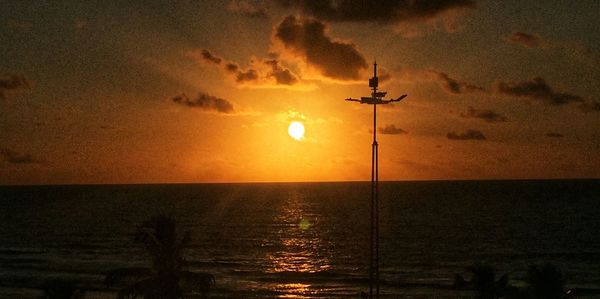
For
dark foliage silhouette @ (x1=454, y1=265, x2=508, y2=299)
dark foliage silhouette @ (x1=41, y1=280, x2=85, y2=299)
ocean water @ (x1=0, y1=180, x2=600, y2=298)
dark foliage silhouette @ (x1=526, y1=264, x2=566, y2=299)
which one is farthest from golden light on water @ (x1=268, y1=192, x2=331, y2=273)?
dark foliage silhouette @ (x1=41, y1=280, x2=85, y2=299)

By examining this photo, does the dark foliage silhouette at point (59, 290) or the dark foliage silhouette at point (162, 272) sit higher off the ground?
the dark foliage silhouette at point (162, 272)

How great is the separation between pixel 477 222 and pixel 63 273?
103 m

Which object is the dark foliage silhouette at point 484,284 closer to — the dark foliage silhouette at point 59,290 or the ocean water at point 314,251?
the dark foliage silhouette at point 59,290

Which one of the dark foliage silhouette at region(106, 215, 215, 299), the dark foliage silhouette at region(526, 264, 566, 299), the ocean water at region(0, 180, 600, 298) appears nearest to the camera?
the dark foliage silhouette at region(106, 215, 215, 299)

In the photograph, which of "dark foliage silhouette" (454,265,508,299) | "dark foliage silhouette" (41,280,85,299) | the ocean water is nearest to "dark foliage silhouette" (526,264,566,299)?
"dark foliage silhouette" (454,265,508,299)

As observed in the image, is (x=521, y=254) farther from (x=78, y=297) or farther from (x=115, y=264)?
(x=78, y=297)

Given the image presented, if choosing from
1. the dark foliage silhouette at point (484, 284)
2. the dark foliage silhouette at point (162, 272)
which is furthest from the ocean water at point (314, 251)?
the dark foliage silhouette at point (484, 284)

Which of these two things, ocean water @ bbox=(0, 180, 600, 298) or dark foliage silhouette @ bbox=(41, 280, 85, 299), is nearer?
dark foliage silhouette @ bbox=(41, 280, 85, 299)

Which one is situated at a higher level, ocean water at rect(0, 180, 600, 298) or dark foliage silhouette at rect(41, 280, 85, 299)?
dark foliage silhouette at rect(41, 280, 85, 299)

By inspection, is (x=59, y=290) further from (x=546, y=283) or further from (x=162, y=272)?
(x=546, y=283)

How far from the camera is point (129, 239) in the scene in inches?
4828

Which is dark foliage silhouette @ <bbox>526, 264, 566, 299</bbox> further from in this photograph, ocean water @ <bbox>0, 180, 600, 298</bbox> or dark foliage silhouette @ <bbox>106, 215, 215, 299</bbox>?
ocean water @ <bbox>0, 180, 600, 298</bbox>

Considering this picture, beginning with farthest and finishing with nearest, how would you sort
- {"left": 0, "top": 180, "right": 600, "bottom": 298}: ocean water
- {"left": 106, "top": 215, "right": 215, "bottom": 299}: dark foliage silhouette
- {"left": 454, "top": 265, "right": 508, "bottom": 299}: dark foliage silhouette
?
{"left": 0, "top": 180, "right": 600, "bottom": 298}: ocean water
{"left": 454, "top": 265, "right": 508, "bottom": 299}: dark foliage silhouette
{"left": 106, "top": 215, "right": 215, "bottom": 299}: dark foliage silhouette

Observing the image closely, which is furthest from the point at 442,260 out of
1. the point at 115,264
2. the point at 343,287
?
the point at 115,264
